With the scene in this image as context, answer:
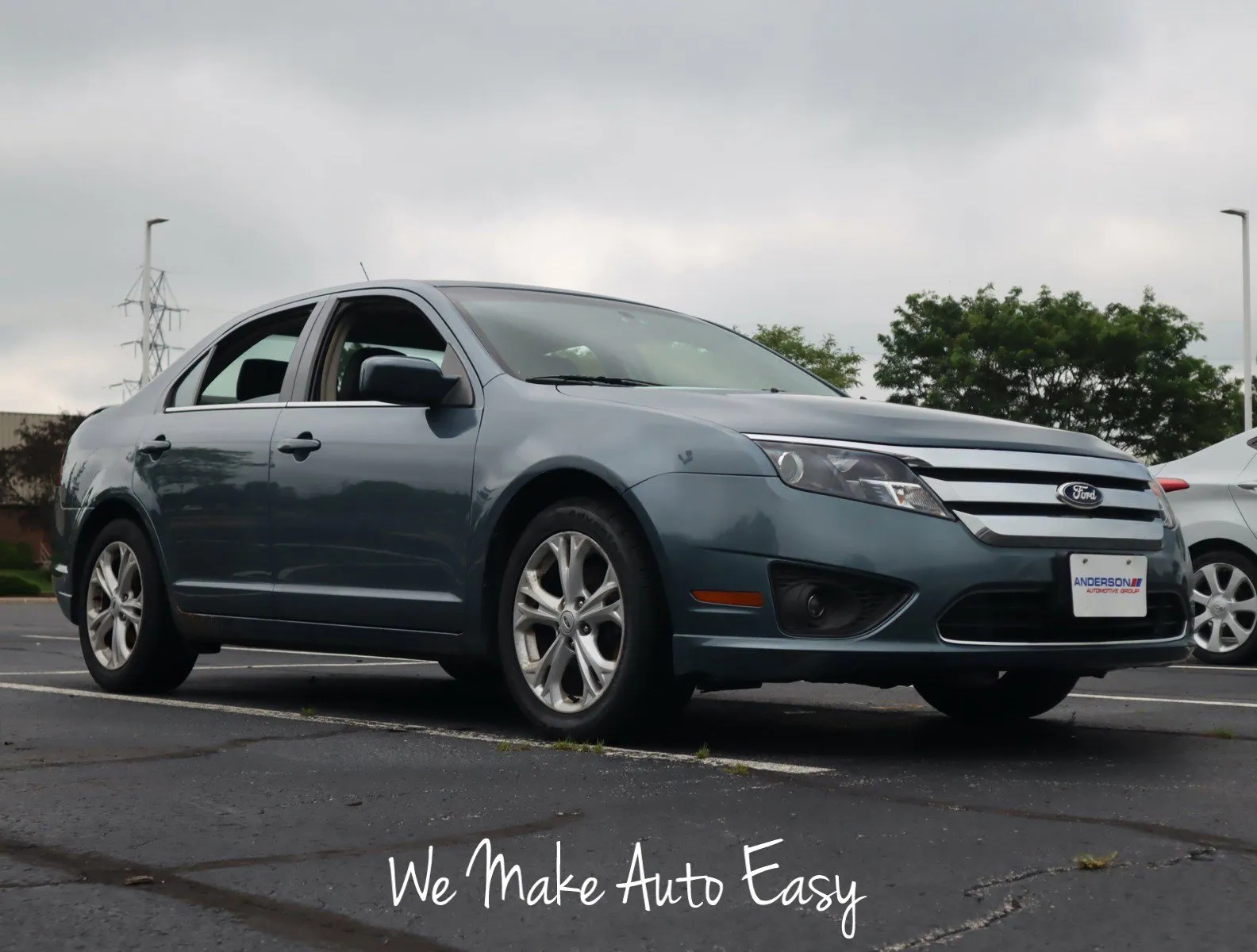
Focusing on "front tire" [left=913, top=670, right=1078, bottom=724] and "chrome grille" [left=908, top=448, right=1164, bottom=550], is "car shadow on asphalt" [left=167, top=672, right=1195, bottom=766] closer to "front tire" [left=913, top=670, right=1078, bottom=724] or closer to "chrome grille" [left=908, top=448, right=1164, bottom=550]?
"front tire" [left=913, top=670, right=1078, bottom=724]

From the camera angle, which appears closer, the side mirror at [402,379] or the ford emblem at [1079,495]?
the ford emblem at [1079,495]

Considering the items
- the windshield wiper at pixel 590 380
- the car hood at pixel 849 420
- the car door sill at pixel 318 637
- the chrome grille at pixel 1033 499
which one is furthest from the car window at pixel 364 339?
the chrome grille at pixel 1033 499

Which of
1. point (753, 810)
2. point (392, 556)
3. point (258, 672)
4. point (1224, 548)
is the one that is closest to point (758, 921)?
point (753, 810)

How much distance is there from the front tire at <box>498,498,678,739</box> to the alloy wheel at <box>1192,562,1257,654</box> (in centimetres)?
574

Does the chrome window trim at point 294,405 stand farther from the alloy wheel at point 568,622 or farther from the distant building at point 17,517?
the distant building at point 17,517

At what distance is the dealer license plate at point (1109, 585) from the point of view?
4922 mm

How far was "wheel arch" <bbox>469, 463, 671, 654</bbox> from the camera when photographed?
5117 millimetres

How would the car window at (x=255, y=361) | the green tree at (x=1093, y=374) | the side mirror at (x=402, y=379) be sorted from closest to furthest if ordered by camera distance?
the side mirror at (x=402, y=379) → the car window at (x=255, y=361) → the green tree at (x=1093, y=374)

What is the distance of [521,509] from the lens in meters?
5.48

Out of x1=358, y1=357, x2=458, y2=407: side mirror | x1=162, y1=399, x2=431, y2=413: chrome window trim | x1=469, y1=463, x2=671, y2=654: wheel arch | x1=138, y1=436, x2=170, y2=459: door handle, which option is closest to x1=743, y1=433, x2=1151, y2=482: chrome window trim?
x1=469, y1=463, x2=671, y2=654: wheel arch

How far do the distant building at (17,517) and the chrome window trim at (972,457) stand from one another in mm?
43357

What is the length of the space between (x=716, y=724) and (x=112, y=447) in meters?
3.16

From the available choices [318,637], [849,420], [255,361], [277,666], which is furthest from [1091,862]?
[277,666]

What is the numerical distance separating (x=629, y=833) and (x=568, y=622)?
5.21 ft
